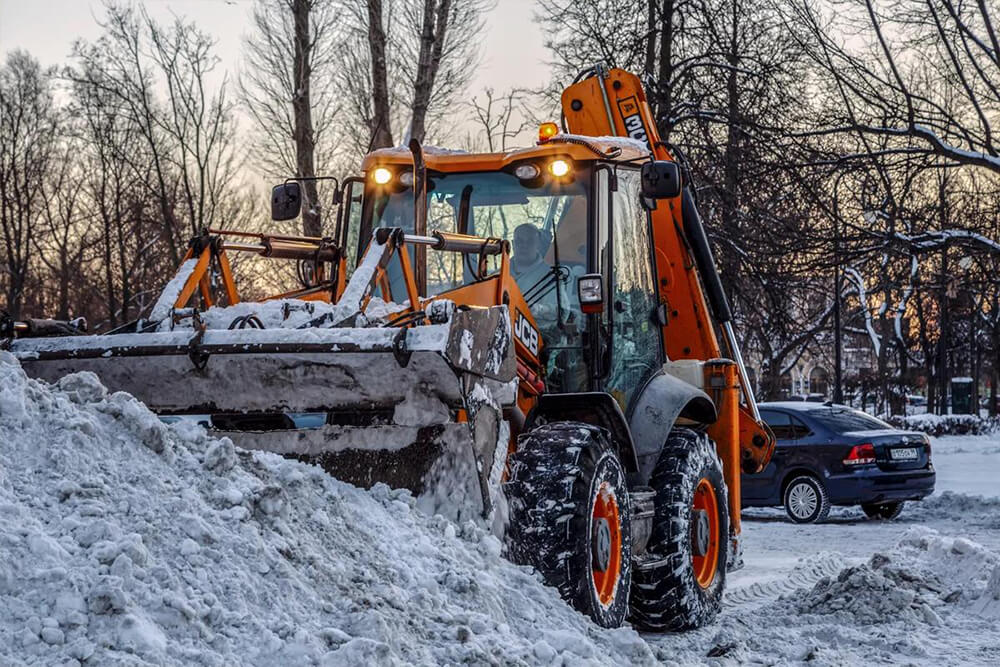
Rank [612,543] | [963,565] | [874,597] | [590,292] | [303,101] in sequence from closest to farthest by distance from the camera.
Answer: [612,543]
[590,292]
[874,597]
[963,565]
[303,101]

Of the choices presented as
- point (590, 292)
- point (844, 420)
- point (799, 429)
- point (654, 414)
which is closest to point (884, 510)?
point (844, 420)

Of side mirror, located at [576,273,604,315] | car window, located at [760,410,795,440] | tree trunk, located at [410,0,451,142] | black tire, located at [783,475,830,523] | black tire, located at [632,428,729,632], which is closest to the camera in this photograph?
side mirror, located at [576,273,604,315]

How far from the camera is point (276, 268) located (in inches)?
801

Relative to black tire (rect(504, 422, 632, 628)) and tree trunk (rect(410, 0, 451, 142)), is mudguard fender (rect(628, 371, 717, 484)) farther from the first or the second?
tree trunk (rect(410, 0, 451, 142))

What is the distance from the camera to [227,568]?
3.98 m

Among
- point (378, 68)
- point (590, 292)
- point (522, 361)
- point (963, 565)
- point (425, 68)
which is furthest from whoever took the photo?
point (425, 68)

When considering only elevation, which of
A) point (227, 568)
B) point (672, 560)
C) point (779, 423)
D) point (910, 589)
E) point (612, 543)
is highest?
point (227, 568)

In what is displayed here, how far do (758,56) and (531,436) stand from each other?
11354mm

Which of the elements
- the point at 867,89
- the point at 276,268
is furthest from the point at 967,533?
the point at 276,268

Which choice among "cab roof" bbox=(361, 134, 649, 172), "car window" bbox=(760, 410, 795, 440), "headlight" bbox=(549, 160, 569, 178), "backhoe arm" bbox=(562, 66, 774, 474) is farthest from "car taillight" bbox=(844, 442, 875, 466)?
"headlight" bbox=(549, 160, 569, 178)

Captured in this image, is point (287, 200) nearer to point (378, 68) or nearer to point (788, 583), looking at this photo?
point (788, 583)

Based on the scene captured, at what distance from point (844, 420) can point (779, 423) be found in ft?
2.54

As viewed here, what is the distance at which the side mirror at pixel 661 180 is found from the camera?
23.1 feet

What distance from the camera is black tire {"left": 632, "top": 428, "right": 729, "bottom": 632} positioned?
688 cm
